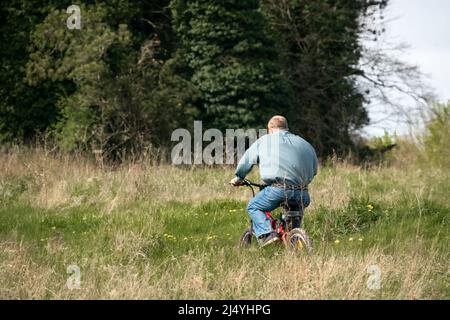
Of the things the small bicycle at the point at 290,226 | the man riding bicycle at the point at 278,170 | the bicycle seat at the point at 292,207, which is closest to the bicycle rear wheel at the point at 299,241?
the small bicycle at the point at 290,226

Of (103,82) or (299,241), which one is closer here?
(299,241)

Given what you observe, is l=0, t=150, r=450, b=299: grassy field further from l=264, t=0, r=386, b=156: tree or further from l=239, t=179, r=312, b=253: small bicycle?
l=264, t=0, r=386, b=156: tree

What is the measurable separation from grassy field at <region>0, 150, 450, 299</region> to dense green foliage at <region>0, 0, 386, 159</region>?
492 centimetres

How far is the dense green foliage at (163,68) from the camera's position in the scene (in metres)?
21.7

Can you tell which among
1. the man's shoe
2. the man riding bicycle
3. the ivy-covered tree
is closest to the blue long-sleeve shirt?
the man riding bicycle

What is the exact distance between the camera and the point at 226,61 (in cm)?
2498

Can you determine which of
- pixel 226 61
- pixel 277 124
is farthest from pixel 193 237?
pixel 226 61

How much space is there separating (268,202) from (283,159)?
54 cm

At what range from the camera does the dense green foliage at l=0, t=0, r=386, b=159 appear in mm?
21734

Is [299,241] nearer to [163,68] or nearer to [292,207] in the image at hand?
[292,207]

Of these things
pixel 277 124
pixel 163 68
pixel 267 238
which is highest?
pixel 163 68
